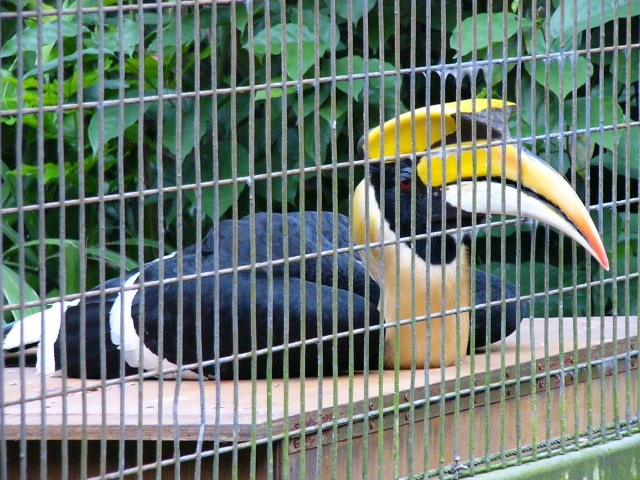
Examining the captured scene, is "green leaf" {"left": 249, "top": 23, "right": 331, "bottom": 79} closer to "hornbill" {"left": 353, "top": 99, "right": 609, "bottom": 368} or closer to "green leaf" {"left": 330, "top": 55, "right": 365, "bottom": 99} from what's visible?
"green leaf" {"left": 330, "top": 55, "right": 365, "bottom": 99}

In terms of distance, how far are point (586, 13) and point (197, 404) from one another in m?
1.32

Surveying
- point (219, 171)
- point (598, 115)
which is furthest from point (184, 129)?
point (598, 115)

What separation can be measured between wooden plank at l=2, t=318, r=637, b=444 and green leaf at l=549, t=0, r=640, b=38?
698 mm

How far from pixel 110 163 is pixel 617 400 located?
208 centimetres

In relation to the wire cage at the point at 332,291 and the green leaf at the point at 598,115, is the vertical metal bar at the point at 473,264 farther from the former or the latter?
the green leaf at the point at 598,115

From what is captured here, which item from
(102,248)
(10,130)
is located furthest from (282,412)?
(10,130)

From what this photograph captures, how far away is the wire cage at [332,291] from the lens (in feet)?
6.26

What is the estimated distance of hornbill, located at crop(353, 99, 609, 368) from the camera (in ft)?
7.48

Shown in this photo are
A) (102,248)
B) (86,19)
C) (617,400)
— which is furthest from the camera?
(86,19)

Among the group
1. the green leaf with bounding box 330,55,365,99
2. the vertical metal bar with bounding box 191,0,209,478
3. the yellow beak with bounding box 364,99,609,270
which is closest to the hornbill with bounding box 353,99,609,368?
the yellow beak with bounding box 364,99,609,270

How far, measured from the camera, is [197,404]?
2326mm

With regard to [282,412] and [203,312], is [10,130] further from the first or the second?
[282,412]

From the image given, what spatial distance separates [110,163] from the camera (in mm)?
4008

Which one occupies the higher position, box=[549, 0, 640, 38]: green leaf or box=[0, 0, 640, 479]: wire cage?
box=[549, 0, 640, 38]: green leaf
